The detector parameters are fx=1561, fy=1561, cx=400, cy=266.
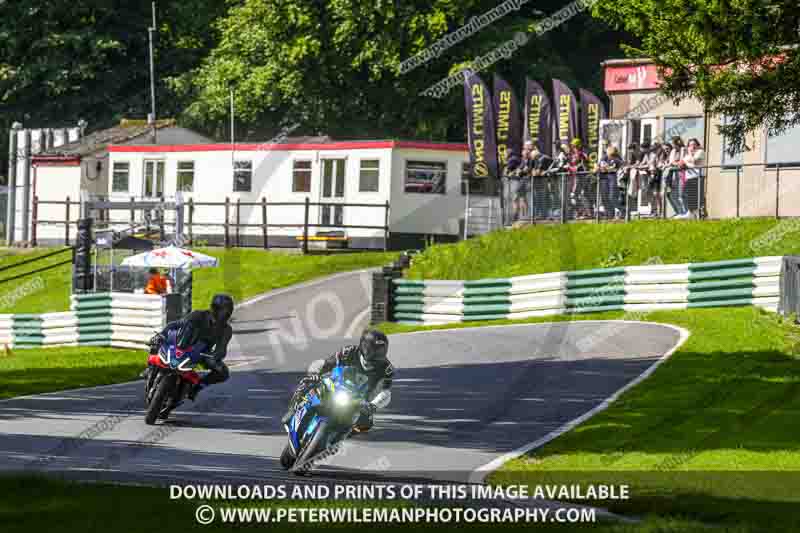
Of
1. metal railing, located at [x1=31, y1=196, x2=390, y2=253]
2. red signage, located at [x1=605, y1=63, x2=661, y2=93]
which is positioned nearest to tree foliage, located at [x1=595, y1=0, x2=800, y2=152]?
red signage, located at [x1=605, y1=63, x2=661, y2=93]

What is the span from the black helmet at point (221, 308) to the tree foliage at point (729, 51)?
6404 millimetres

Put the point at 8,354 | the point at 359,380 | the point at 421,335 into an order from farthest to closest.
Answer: the point at 8,354, the point at 421,335, the point at 359,380

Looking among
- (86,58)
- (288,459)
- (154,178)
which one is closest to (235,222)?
(154,178)

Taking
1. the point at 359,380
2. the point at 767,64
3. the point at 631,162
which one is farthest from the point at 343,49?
the point at 359,380

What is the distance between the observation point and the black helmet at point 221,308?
1775 cm

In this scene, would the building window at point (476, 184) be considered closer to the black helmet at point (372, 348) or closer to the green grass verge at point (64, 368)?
the green grass verge at point (64, 368)

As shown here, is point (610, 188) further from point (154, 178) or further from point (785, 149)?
point (154, 178)

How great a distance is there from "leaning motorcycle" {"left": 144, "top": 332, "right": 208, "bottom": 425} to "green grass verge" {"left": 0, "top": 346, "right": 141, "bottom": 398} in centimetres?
476

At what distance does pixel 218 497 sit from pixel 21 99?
54.4m

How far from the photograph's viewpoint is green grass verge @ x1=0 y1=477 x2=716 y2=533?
35.3 feet

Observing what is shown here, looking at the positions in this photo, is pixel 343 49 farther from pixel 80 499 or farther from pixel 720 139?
pixel 80 499

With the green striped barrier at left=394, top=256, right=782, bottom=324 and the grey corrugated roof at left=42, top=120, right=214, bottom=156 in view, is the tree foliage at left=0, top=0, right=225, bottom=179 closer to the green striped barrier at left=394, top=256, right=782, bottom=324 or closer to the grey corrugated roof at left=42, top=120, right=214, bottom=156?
the grey corrugated roof at left=42, top=120, right=214, bottom=156

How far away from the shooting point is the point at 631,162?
33.4 metres

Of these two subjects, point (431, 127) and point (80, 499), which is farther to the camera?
point (431, 127)
